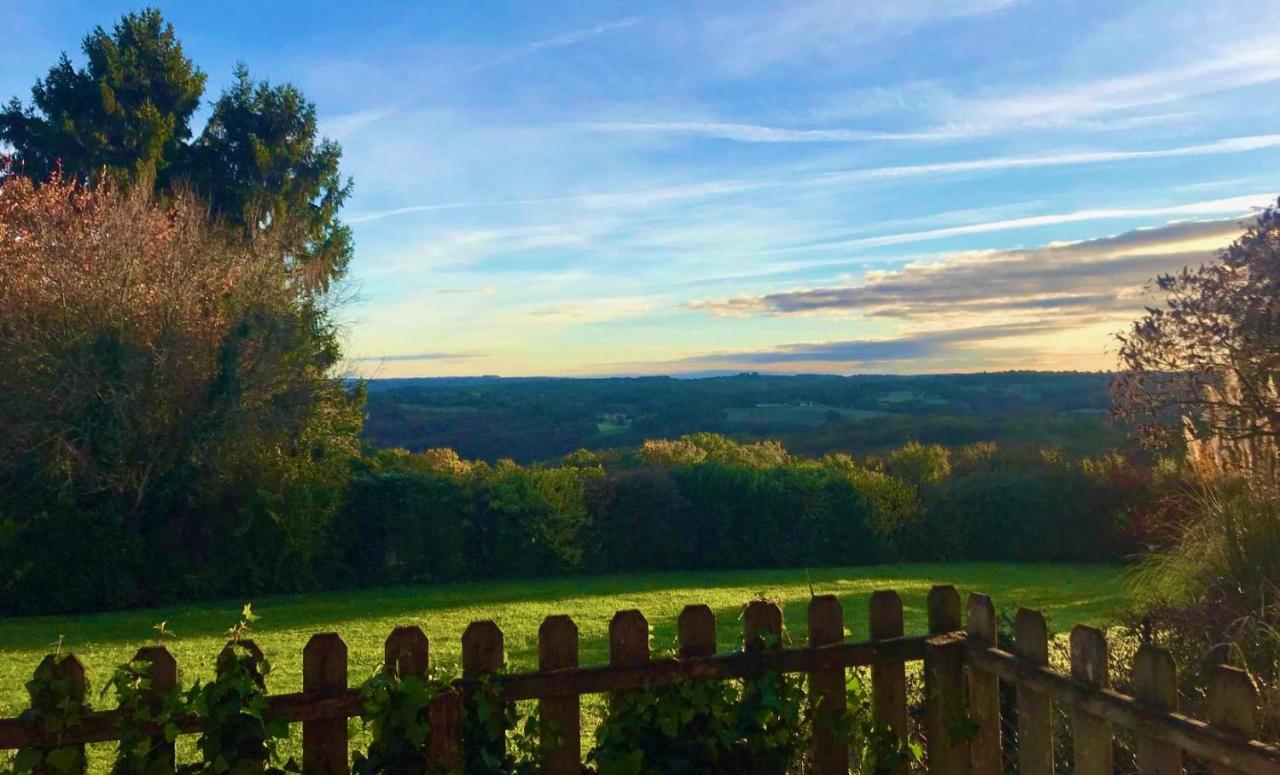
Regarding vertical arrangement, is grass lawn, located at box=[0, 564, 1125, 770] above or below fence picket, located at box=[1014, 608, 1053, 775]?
below

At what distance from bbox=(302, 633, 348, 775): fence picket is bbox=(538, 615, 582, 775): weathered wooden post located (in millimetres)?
639

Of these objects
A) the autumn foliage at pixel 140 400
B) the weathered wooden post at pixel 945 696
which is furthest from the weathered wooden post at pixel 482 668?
the autumn foliage at pixel 140 400

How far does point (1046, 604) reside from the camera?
441 inches

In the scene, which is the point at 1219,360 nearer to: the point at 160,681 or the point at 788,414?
the point at 160,681

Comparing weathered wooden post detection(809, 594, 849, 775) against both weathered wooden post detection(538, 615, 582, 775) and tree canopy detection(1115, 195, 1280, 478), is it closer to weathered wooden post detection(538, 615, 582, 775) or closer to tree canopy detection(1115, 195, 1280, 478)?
weathered wooden post detection(538, 615, 582, 775)

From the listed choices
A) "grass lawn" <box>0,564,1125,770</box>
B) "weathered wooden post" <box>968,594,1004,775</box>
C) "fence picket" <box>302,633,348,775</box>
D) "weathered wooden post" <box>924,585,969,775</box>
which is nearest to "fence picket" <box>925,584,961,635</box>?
"weathered wooden post" <box>924,585,969,775</box>

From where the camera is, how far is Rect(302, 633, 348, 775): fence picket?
3102 millimetres

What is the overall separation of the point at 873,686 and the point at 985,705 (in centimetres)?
39

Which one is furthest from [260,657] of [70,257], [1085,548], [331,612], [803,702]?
[1085,548]

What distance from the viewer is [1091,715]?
2.94 metres

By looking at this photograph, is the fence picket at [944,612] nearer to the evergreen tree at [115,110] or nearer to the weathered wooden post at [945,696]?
the weathered wooden post at [945,696]

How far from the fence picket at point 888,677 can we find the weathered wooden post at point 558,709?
3.63 feet

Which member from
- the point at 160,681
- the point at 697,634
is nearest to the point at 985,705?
the point at 697,634

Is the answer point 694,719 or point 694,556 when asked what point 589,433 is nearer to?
point 694,556
